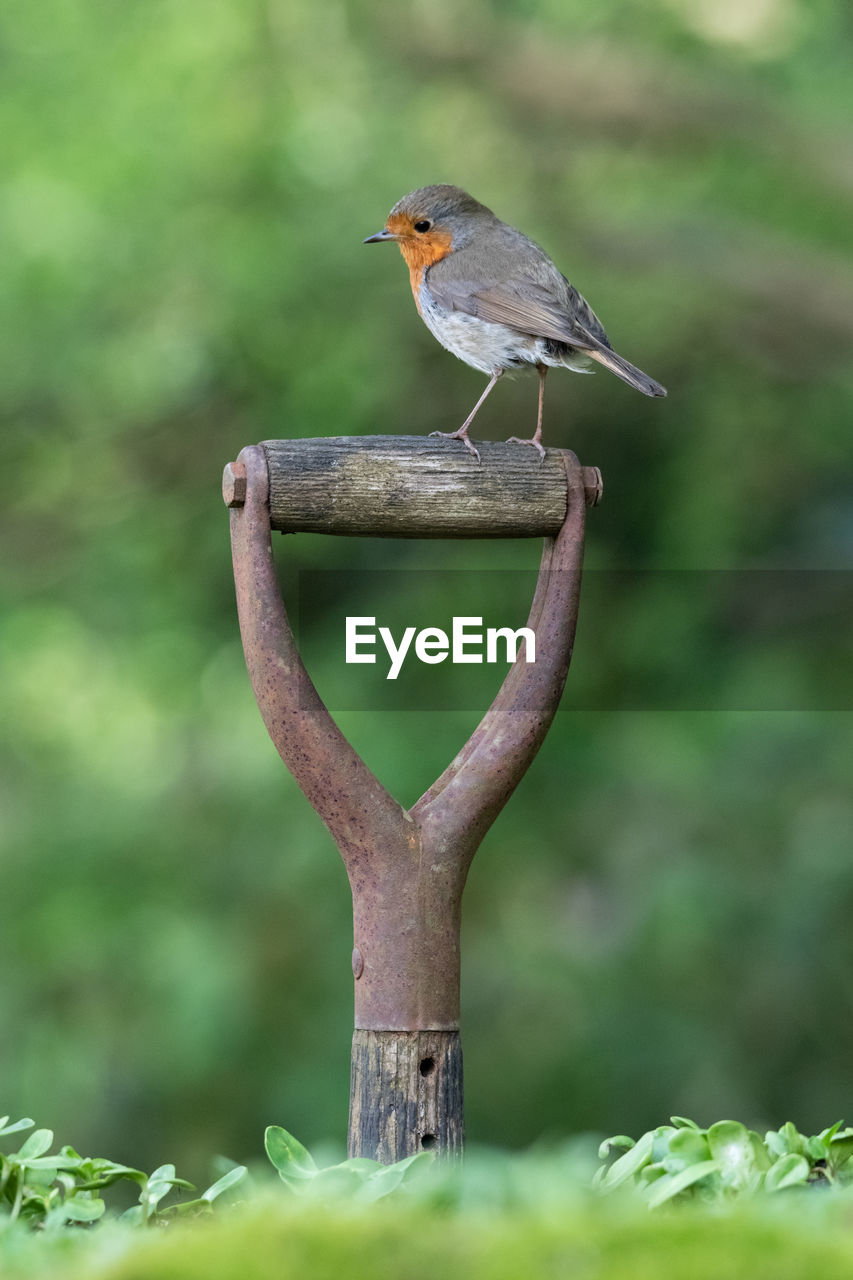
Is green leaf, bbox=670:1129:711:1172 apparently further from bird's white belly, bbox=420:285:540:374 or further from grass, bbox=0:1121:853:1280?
bird's white belly, bbox=420:285:540:374

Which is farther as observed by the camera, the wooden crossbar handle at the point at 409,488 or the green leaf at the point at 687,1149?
the wooden crossbar handle at the point at 409,488

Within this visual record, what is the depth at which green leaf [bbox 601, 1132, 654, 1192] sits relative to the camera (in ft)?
4.53

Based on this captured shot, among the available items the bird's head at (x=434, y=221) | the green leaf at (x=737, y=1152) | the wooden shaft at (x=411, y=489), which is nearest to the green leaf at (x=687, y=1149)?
the green leaf at (x=737, y=1152)

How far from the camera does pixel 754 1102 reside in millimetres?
4074

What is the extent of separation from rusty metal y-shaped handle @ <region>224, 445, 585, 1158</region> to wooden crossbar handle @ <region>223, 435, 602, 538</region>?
3 cm

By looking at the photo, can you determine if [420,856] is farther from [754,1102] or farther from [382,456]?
[754,1102]

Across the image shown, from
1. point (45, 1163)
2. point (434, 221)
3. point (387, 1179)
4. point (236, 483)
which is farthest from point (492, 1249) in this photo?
point (434, 221)

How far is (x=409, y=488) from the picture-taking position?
5.62 ft

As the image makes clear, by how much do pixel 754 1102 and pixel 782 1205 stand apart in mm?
3178

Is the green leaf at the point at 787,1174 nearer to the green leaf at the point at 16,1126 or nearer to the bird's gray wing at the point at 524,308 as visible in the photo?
the green leaf at the point at 16,1126

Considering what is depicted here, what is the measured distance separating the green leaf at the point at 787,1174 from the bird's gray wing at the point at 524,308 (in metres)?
1.21

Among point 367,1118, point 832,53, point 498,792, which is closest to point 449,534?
point 498,792

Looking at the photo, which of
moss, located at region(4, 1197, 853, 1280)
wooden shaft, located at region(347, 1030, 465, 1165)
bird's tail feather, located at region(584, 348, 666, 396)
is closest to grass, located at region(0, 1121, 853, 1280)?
moss, located at region(4, 1197, 853, 1280)

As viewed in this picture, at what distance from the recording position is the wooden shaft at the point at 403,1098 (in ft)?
5.28
